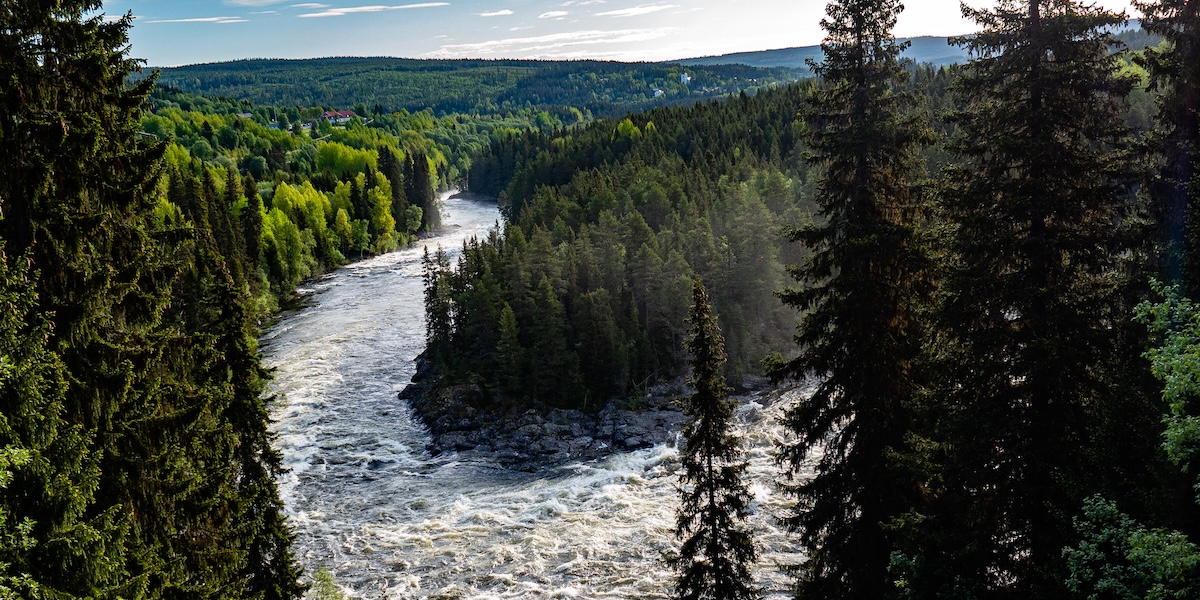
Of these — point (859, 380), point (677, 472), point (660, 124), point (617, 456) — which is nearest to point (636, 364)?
point (617, 456)

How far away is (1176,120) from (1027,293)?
433 centimetres

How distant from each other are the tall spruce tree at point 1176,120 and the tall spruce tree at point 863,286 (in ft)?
13.4

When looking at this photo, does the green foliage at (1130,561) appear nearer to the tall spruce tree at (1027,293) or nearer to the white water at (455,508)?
the tall spruce tree at (1027,293)

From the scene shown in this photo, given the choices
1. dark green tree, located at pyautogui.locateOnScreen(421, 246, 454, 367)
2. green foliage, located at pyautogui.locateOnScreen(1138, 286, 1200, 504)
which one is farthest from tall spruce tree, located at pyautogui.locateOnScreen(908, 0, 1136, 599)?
dark green tree, located at pyautogui.locateOnScreen(421, 246, 454, 367)

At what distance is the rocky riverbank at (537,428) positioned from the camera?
1743 inches

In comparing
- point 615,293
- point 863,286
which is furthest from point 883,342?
point 615,293

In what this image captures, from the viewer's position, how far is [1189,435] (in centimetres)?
952

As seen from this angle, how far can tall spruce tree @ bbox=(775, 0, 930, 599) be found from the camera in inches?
656

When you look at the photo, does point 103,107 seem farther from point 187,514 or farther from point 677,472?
point 677,472

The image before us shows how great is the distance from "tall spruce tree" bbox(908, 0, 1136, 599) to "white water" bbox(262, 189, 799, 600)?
14090mm

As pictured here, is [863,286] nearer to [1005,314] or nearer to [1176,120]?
[1005,314]

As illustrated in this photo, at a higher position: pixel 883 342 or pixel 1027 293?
pixel 1027 293

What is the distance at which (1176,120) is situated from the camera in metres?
14.5

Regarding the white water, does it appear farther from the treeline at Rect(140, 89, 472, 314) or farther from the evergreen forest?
the evergreen forest
